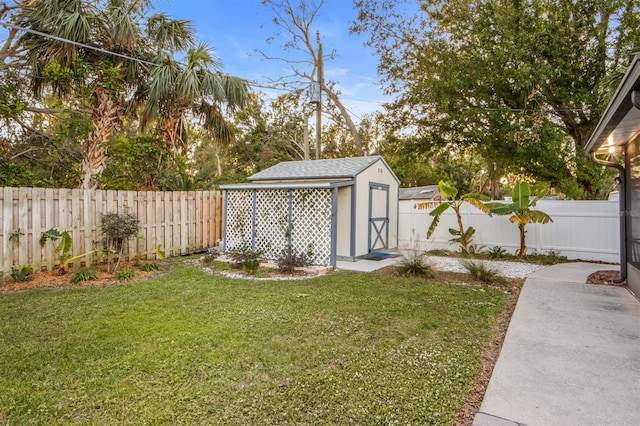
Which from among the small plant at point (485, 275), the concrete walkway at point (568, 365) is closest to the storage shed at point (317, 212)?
the small plant at point (485, 275)

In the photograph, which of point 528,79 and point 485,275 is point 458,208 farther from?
point 528,79

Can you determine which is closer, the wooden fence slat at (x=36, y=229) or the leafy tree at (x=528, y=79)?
the wooden fence slat at (x=36, y=229)

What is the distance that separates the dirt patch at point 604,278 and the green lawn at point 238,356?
9.62ft

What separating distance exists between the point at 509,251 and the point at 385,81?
9.87m

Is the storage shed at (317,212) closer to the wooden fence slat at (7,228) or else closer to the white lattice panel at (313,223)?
the white lattice panel at (313,223)

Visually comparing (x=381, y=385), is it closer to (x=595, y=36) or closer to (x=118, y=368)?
(x=118, y=368)

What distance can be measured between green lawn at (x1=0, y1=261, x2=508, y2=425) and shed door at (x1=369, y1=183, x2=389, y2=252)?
4.54 meters

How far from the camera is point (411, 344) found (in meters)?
3.91

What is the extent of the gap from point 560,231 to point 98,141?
13.0 meters

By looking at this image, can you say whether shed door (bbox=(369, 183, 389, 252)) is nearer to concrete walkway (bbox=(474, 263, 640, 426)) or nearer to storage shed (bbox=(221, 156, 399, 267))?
storage shed (bbox=(221, 156, 399, 267))

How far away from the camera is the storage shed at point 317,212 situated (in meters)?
9.10

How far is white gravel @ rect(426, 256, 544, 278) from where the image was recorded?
8.10 meters

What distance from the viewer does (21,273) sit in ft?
21.7

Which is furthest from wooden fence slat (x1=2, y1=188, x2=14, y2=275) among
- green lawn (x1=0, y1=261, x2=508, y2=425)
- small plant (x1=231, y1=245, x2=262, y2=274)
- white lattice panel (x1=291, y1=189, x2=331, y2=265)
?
white lattice panel (x1=291, y1=189, x2=331, y2=265)
